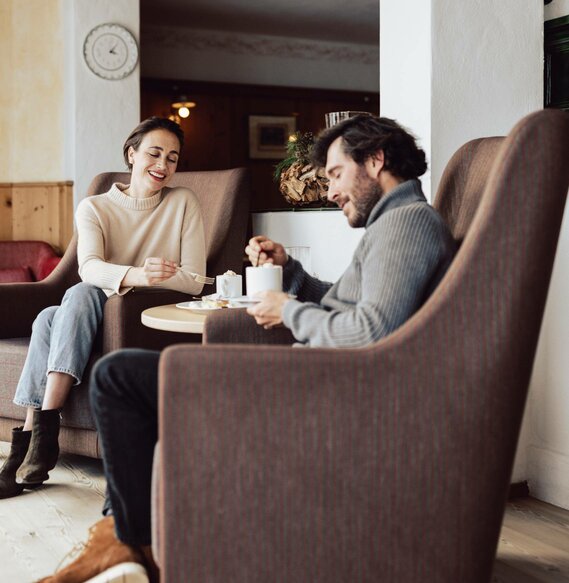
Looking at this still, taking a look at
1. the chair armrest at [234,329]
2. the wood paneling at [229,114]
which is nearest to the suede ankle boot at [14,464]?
the chair armrest at [234,329]

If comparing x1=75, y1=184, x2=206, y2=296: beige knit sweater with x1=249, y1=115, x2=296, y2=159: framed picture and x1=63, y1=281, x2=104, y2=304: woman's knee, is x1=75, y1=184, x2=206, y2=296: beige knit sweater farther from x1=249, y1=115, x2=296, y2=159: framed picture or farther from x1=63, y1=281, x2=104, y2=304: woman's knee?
x1=249, y1=115, x2=296, y2=159: framed picture

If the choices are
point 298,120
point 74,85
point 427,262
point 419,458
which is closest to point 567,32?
point 427,262

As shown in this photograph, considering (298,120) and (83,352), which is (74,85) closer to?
(83,352)

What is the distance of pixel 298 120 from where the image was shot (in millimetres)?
9102

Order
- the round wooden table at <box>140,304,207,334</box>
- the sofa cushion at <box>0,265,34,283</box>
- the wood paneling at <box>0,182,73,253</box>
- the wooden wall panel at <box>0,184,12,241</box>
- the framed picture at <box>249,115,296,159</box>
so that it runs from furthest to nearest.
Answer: the framed picture at <box>249,115,296,159</box>, the wooden wall panel at <box>0,184,12,241</box>, the wood paneling at <box>0,182,73,253</box>, the sofa cushion at <box>0,265,34,283</box>, the round wooden table at <box>140,304,207,334</box>

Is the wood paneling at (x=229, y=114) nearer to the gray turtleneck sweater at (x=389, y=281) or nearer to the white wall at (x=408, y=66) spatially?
the white wall at (x=408, y=66)

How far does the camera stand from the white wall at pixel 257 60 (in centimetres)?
844

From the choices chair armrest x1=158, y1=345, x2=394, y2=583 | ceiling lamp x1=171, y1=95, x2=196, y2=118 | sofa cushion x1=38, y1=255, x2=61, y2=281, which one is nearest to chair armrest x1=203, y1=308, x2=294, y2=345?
chair armrest x1=158, y1=345, x2=394, y2=583

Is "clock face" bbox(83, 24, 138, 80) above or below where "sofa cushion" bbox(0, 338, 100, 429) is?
→ above

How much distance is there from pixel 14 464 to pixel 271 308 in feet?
4.44

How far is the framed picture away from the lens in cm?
888

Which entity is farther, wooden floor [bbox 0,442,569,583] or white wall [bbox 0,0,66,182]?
white wall [bbox 0,0,66,182]

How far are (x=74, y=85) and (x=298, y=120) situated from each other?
160 inches

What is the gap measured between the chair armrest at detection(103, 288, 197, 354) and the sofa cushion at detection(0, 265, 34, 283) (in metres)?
2.69
